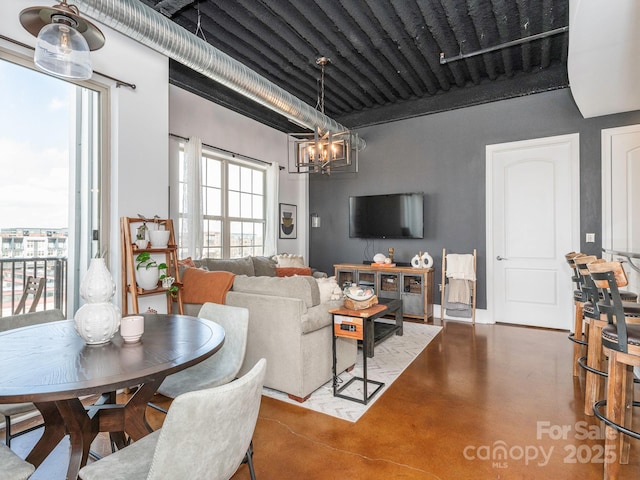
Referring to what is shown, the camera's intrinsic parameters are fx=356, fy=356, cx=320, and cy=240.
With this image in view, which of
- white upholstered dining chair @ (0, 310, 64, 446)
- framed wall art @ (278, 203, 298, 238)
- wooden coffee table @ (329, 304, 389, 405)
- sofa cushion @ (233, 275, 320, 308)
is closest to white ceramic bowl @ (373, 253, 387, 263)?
framed wall art @ (278, 203, 298, 238)

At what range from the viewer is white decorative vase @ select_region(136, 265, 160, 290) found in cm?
318

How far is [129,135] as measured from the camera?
3236mm

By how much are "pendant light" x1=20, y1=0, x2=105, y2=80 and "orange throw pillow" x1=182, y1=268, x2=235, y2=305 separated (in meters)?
1.89

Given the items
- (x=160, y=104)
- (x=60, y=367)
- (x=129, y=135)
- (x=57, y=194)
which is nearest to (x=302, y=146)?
(x=160, y=104)

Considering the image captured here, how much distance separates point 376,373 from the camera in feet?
10.8

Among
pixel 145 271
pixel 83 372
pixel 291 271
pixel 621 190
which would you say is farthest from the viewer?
pixel 291 271

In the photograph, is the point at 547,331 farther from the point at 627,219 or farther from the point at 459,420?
the point at 459,420

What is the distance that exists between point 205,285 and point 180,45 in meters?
2.13

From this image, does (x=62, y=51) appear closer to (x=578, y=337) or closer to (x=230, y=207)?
(x=230, y=207)

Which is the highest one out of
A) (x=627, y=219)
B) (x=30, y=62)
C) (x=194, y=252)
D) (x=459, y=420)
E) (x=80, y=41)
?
(x=30, y=62)

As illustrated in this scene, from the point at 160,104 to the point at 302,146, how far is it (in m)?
1.55

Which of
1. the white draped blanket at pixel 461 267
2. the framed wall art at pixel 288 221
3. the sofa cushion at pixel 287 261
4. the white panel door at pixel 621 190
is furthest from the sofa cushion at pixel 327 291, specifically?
the white panel door at pixel 621 190

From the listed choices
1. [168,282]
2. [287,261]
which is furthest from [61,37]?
[287,261]

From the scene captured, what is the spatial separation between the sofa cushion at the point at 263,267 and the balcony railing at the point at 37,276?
8.18 feet
